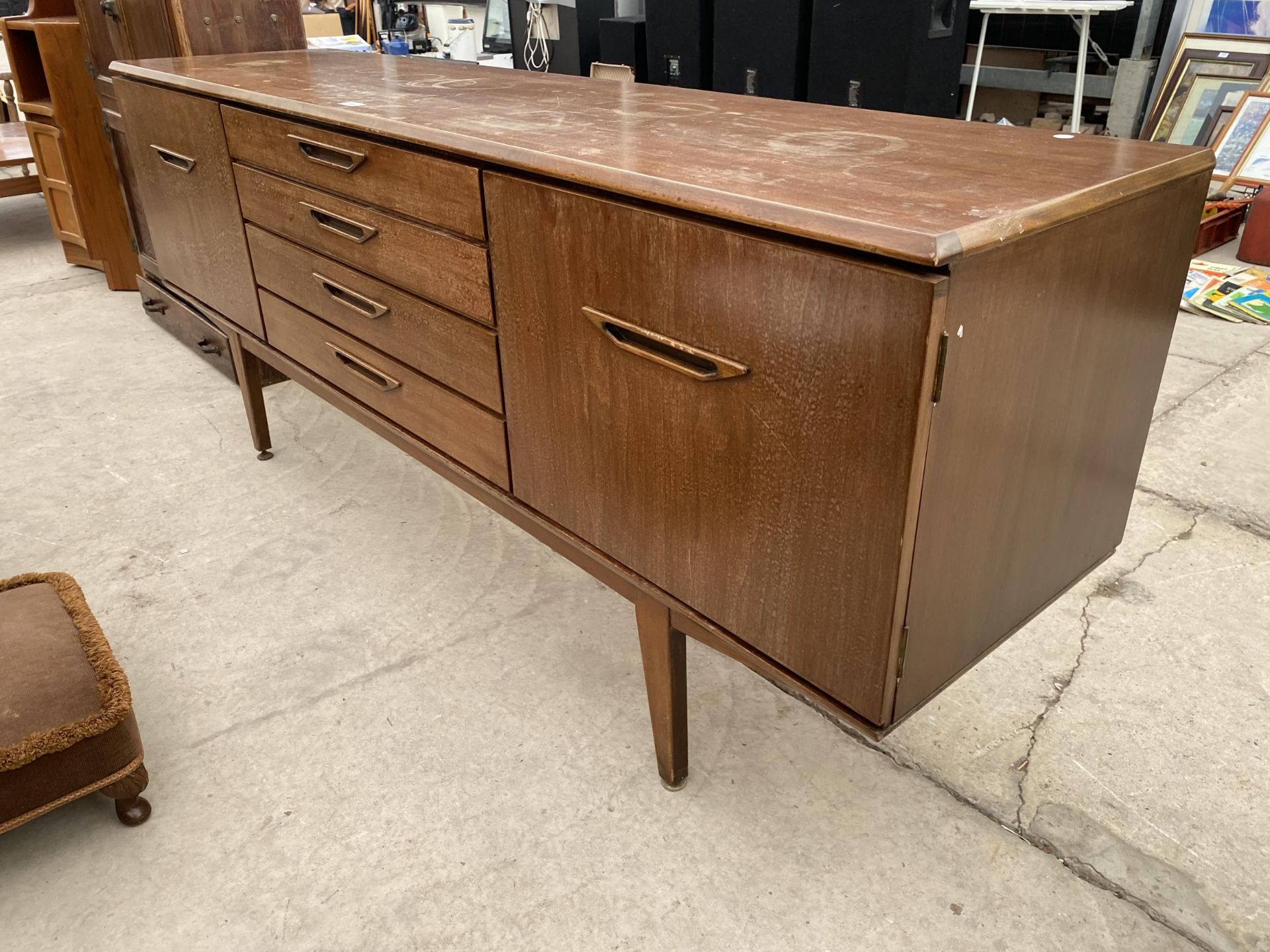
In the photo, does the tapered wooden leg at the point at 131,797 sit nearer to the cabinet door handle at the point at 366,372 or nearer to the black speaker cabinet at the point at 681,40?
the cabinet door handle at the point at 366,372

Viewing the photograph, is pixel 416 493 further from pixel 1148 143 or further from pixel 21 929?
pixel 1148 143

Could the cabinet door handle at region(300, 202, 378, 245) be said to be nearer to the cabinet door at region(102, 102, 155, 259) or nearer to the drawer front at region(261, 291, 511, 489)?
the drawer front at region(261, 291, 511, 489)

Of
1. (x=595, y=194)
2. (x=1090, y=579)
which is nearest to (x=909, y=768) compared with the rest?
(x=1090, y=579)

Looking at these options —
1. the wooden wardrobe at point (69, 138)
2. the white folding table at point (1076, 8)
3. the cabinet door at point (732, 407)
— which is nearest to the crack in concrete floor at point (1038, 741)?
the cabinet door at point (732, 407)

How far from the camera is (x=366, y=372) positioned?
1.68 metres

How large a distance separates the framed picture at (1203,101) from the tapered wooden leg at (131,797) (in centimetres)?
450

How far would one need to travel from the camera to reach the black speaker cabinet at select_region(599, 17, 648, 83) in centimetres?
530

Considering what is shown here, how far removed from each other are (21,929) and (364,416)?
0.90 metres

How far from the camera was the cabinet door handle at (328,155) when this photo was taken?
146 centimetres

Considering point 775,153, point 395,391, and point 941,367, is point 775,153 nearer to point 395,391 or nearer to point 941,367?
point 941,367

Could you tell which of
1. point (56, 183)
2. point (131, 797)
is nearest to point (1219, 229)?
point (131, 797)

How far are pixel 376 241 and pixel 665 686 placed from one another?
2.62ft

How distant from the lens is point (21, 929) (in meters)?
1.24

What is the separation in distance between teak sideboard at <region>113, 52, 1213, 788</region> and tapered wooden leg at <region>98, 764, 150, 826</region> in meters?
0.61
